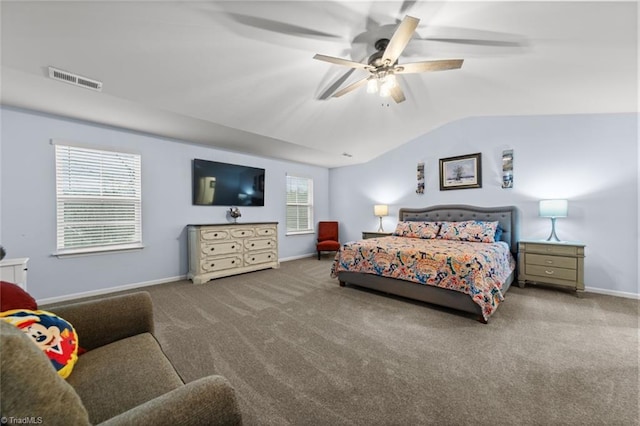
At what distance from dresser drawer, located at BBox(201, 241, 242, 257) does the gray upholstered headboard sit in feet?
11.2

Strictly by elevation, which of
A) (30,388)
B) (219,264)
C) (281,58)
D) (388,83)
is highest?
(281,58)

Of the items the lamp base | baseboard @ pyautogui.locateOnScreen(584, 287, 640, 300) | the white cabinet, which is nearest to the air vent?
the white cabinet

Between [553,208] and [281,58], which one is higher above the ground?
[281,58]

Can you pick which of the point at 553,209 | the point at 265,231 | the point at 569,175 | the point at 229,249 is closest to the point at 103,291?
the point at 229,249

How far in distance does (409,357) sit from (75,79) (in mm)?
3963

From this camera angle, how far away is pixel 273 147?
184 inches

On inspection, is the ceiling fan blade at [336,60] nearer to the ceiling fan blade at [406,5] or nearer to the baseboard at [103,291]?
the ceiling fan blade at [406,5]

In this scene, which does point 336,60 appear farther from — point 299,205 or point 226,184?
point 299,205

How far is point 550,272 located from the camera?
3467mm

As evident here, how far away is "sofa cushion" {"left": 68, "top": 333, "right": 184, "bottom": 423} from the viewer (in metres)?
0.92

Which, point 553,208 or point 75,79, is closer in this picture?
point 75,79

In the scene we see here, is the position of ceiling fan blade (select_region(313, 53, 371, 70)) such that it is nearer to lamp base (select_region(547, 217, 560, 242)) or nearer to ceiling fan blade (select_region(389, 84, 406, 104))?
ceiling fan blade (select_region(389, 84, 406, 104))

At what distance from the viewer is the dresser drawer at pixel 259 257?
183 inches

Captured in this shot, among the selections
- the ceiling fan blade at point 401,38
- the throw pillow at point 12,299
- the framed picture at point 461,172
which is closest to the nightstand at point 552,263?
→ the framed picture at point 461,172
